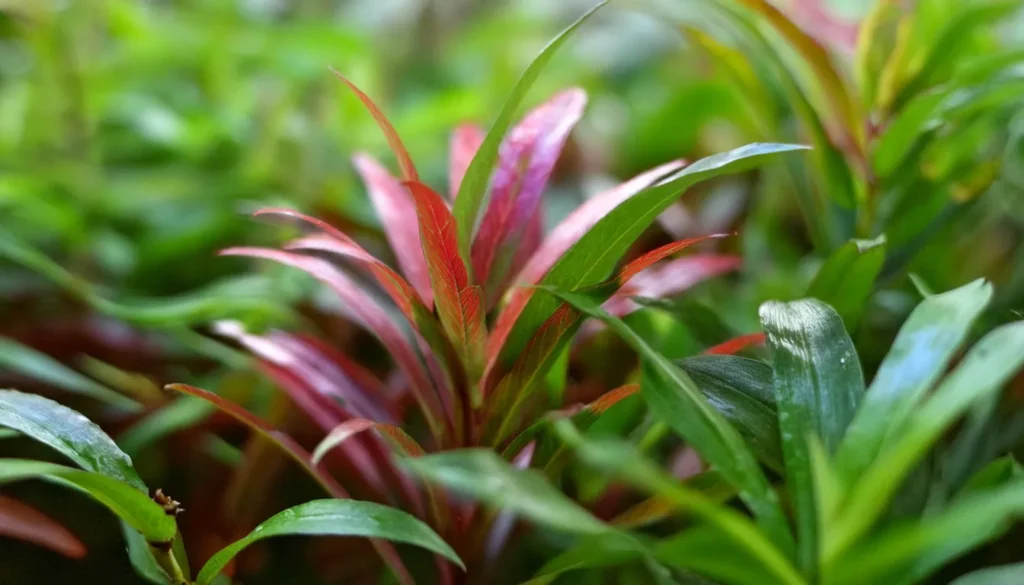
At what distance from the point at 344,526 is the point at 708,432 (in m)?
0.17

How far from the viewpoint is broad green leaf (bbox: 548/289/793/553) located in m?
0.32

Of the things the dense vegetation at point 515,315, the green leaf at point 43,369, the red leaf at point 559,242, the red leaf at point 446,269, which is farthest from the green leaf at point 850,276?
the green leaf at point 43,369

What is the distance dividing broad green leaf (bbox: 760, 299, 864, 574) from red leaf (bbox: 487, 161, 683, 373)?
0.10 m

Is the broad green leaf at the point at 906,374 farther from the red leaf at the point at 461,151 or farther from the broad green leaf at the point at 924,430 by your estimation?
the red leaf at the point at 461,151

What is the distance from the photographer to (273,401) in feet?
2.08

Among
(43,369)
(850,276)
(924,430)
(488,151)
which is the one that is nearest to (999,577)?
(924,430)

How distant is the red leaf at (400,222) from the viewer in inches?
18.0

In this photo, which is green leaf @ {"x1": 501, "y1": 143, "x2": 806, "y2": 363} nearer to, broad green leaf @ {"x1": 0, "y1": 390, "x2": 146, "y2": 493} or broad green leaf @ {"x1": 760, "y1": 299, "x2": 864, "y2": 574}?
broad green leaf @ {"x1": 760, "y1": 299, "x2": 864, "y2": 574}

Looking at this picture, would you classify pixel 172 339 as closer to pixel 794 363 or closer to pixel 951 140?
pixel 794 363

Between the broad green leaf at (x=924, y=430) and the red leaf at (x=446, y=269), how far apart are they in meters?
0.20

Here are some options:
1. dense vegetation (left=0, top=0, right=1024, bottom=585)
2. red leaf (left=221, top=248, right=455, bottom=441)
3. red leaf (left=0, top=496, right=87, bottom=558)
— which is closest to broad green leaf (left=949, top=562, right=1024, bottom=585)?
dense vegetation (left=0, top=0, right=1024, bottom=585)

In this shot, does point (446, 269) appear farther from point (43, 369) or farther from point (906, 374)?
point (43, 369)

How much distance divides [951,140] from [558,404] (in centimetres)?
40

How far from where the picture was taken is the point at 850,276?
1.45ft
